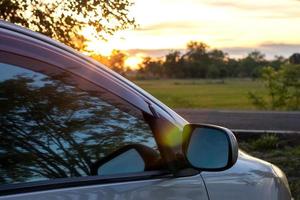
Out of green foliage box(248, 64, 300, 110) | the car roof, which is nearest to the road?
green foliage box(248, 64, 300, 110)

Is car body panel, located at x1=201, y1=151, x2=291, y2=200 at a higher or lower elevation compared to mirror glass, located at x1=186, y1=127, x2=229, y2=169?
lower

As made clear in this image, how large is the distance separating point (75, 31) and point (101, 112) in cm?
776

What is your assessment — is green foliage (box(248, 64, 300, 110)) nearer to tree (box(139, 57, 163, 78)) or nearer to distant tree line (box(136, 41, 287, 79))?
tree (box(139, 57, 163, 78))

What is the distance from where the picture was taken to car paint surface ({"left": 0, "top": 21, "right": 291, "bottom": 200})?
2389mm

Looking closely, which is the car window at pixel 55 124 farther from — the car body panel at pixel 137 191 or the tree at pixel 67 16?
the tree at pixel 67 16

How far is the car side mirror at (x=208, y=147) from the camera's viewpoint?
2756 mm

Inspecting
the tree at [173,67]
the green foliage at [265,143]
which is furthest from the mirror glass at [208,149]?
the tree at [173,67]

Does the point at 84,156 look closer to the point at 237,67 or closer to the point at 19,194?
the point at 19,194

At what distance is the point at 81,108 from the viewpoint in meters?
2.59

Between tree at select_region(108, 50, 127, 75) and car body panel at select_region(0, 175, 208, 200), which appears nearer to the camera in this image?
car body panel at select_region(0, 175, 208, 200)

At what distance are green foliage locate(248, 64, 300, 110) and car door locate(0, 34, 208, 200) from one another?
31941mm

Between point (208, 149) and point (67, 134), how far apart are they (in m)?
0.61

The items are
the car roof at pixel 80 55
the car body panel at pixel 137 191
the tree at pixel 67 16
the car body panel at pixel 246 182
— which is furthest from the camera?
the tree at pixel 67 16

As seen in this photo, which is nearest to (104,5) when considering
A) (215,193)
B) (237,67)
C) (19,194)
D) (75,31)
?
(75,31)
